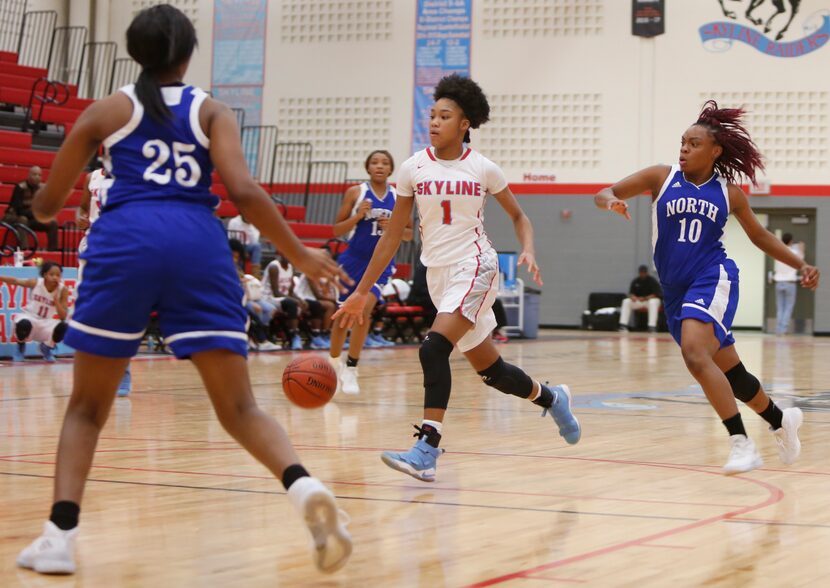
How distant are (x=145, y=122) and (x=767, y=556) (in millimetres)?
2310

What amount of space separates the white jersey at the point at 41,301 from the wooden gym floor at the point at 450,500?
297cm

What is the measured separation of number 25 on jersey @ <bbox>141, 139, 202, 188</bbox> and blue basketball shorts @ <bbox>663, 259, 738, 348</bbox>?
2893mm

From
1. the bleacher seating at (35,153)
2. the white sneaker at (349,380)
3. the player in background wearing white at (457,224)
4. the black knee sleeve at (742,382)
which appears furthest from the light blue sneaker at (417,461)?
the bleacher seating at (35,153)

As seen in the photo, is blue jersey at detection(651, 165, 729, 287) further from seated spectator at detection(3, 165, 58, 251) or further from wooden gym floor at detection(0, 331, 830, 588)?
seated spectator at detection(3, 165, 58, 251)

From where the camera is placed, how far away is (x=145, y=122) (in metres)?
3.54

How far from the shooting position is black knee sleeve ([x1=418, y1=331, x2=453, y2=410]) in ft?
18.2

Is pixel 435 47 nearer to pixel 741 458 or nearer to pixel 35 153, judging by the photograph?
pixel 35 153

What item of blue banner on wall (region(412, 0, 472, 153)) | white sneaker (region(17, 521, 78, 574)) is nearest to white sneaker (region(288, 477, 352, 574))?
white sneaker (region(17, 521, 78, 574))

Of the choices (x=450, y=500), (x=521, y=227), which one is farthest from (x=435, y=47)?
(x=450, y=500)

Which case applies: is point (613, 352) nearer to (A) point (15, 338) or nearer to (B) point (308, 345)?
(B) point (308, 345)

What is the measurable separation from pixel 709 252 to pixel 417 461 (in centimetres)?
173

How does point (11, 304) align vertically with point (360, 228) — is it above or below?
below

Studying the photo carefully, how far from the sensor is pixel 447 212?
19.3 feet

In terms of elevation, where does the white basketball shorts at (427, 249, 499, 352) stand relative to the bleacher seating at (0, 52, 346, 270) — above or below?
below
